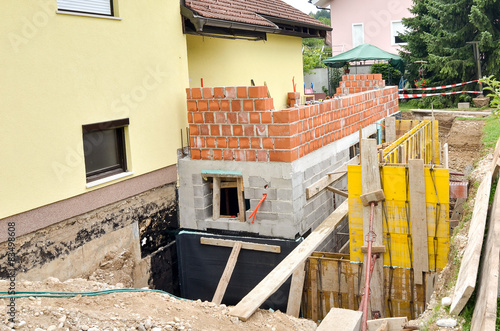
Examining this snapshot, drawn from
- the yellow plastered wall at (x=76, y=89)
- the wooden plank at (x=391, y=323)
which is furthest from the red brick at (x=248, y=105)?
the wooden plank at (x=391, y=323)

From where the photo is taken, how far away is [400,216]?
718 centimetres

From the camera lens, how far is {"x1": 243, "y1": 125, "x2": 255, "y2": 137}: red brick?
8188 millimetres

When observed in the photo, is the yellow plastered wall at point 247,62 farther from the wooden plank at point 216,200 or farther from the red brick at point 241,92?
the wooden plank at point 216,200

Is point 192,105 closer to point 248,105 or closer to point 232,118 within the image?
point 232,118

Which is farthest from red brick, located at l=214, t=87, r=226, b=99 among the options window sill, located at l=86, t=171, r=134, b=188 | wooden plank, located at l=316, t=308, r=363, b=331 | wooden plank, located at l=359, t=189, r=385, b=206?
wooden plank, located at l=316, t=308, r=363, b=331

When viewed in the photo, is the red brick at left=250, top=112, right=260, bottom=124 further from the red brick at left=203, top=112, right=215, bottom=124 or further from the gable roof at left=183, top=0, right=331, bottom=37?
the gable roof at left=183, top=0, right=331, bottom=37

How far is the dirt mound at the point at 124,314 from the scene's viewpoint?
4340mm

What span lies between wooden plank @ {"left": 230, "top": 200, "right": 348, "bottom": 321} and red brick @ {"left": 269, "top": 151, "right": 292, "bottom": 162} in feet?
3.96

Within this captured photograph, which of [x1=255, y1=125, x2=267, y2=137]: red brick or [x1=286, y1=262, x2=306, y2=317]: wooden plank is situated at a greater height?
[x1=255, y1=125, x2=267, y2=137]: red brick

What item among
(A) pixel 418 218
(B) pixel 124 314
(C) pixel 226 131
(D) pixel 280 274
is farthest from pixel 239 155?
(B) pixel 124 314

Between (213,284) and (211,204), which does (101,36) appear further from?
(213,284)

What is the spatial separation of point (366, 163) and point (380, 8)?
24.1 meters

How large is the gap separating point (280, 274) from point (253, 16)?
21.8 ft

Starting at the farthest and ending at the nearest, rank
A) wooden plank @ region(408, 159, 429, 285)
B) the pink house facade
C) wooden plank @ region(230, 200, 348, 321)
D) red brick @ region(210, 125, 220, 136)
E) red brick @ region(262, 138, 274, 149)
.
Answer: the pink house facade, red brick @ region(210, 125, 220, 136), red brick @ region(262, 138, 274, 149), wooden plank @ region(408, 159, 429, 285), wooden plank @ region(230, 200, 348, 321)
